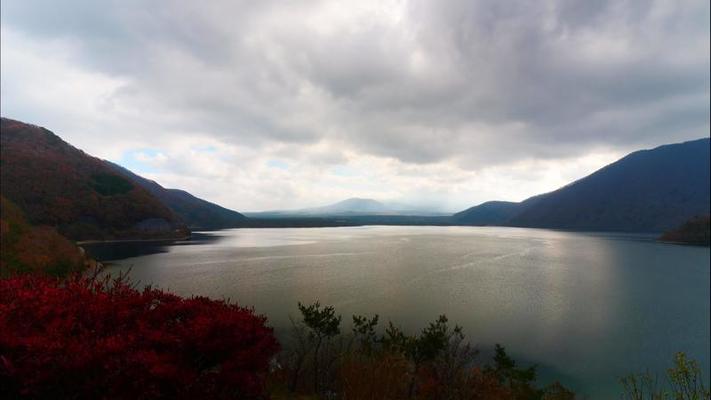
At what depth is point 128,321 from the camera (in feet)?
19.7

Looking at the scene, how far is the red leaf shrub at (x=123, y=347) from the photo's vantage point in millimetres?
4562

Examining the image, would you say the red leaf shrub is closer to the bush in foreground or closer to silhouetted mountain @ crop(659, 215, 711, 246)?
the bush in foreground

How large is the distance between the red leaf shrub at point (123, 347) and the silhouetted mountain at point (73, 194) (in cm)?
12777

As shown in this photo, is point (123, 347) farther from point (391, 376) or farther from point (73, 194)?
point (73, 194)

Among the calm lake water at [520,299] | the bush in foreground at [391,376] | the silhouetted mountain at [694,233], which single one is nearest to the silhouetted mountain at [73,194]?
the calm lake water at [520,299]

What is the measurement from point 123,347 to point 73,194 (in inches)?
5826

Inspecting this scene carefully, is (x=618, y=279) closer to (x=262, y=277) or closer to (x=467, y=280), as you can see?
(x=467, y=280)

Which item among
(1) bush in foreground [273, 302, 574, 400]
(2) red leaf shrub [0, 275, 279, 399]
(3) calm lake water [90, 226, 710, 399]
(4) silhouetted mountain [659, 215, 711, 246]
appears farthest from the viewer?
(4) silhouetted mountain [659, 215, 711, 246]

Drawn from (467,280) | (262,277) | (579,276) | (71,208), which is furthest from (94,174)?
(579,276)

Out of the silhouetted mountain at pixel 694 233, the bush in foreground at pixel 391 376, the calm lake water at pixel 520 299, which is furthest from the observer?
the silhouetted mountain at pixel 694 233

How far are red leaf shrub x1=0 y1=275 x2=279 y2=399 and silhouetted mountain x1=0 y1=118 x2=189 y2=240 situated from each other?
128m

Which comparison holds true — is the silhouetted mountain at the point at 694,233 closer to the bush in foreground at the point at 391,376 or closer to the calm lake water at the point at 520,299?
the calm lake water at the point at 520,299

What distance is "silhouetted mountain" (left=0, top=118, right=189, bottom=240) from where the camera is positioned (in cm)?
10950

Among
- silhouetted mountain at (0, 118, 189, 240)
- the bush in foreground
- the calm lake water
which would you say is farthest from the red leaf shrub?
silhouetted mountain at (0, 118, 189, 240)
